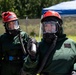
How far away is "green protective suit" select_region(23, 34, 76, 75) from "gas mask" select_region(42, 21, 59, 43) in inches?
3.1

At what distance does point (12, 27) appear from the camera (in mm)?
5781

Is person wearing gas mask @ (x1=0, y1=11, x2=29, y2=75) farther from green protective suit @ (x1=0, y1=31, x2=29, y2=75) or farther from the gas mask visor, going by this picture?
the gas mask visor

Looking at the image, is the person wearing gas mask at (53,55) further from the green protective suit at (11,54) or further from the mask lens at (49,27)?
the green protective suit at (11,54)

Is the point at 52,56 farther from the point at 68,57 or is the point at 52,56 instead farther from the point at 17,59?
the point at 17,59

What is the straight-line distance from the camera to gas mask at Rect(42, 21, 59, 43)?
4074 millimetres

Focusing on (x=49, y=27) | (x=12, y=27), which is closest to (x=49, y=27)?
(x=49, y=27)

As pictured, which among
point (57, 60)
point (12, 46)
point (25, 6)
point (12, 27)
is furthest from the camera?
point (25, 6)

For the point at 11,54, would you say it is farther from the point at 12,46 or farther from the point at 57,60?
the point at 57,60

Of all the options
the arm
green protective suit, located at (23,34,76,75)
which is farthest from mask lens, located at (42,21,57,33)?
the arm

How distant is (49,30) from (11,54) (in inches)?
76.6

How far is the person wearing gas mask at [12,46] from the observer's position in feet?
19.1

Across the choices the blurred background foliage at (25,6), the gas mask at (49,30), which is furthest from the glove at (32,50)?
the blurred background foliage at (25,6)

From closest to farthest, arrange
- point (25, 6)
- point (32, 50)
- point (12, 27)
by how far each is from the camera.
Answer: point (32, 50), point (12, 27), point (25, 6)

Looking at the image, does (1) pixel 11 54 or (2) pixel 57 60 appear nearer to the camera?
(2) pixel 57 60
